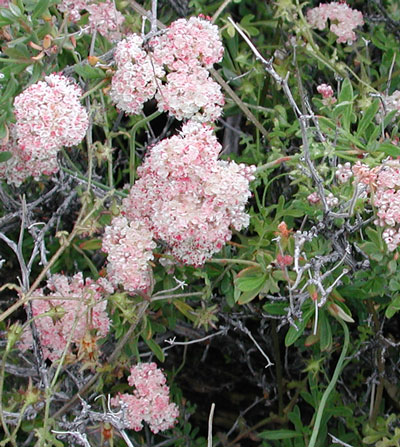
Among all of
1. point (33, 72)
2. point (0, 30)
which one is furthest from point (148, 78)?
point (0, 30)

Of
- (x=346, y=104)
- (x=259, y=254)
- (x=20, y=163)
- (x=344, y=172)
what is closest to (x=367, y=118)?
(x=346, y=104)

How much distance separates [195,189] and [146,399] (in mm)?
728

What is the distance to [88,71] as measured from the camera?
1839mm

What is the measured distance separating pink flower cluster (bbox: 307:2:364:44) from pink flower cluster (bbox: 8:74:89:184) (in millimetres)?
1034

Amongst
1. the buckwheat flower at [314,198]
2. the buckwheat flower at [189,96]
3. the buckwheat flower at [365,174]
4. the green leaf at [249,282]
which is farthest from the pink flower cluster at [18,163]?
the buckwheat flower at [365,174]

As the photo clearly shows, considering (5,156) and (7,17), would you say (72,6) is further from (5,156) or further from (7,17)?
(5,156)

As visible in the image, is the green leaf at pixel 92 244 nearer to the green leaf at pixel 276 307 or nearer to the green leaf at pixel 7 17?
the green leaf at pixel 276 307

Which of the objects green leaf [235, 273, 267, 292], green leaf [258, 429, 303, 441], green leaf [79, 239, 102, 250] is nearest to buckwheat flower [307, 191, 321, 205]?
green leaf [235, 273, 267, 292]

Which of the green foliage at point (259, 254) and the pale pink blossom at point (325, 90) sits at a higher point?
the pale pink blossom at point (325, 90)

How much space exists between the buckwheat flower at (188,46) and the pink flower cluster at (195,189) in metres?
0.23

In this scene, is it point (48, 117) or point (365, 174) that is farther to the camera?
point (48, 117)

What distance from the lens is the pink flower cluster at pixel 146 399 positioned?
1965mm

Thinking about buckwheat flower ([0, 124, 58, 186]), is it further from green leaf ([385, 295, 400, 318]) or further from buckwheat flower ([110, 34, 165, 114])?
green leaf ([385, 295, 400, 318])

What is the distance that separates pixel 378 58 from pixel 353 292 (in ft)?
4.15
